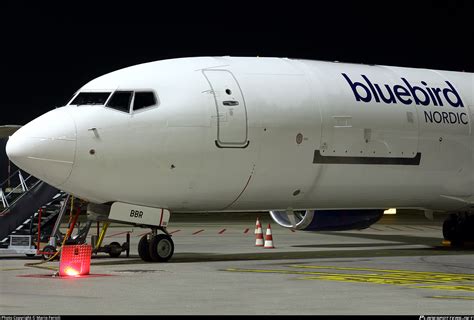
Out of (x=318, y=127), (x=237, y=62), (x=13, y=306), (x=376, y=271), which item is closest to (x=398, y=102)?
(x=318, y=127)

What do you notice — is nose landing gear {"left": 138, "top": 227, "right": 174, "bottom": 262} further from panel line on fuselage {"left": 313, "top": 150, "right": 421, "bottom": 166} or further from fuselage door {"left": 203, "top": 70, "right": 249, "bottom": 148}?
panel line on fuselage {"left": 313, "top": 150, "right": 421, "bottom": 166}

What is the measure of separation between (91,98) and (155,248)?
3.38 metres

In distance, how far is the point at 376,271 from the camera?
61.2 feet

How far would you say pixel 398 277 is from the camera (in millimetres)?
17312

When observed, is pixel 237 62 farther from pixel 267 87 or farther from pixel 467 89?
pixel 467 89

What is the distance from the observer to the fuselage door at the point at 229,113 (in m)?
20.4

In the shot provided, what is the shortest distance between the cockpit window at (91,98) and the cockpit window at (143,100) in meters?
0.62

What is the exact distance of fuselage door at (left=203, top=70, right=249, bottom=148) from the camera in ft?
66.8

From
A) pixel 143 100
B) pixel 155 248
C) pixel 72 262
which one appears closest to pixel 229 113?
pixel 143 100

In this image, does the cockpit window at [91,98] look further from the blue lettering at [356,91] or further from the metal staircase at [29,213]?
the blue lettering at [356,91]

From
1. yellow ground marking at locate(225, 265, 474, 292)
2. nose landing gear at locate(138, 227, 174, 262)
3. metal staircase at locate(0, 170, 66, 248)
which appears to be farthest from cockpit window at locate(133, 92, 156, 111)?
metal staircase at locate(0, 170, 66, 248)

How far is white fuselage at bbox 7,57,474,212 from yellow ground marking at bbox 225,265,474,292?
2.61 meters

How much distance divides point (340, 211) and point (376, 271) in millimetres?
6119

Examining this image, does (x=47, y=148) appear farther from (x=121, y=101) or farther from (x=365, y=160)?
(x=365, y=160)
